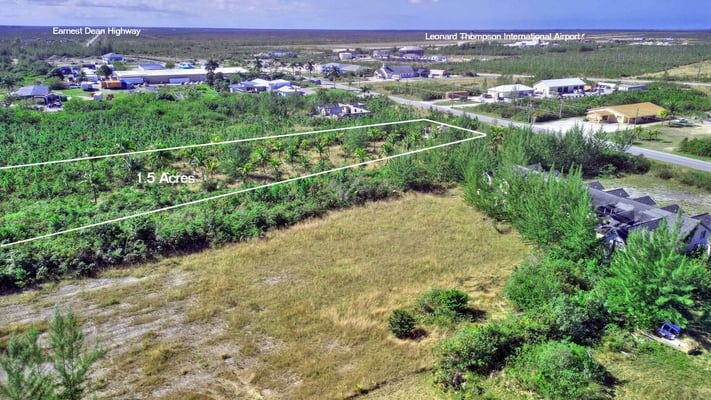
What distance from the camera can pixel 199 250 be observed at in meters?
20.1

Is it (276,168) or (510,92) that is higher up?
(510,92)

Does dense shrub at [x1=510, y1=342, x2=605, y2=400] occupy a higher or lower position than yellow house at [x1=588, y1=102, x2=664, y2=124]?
lower

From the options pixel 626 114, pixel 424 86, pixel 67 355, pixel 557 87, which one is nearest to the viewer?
pixel 67 355

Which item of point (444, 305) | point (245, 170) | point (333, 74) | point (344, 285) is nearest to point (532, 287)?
point (444, 305)

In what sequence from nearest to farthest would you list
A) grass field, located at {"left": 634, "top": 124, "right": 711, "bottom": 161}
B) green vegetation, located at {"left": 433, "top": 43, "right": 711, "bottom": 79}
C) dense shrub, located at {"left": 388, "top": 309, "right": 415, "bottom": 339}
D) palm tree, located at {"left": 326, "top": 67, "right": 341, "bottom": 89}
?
dense shrub, located at {"left": 388, "top": 309, "right": 415, "bottom": 339} < grass field, located at {"left": 634, "top": 124, "right": 711, "bottom": 161} < palm tree, located at {"left": 326, "top": 67, "right": 341, "bottom": 89} < green vegetation, located at {"left": 433, "top": 43, "right": 711, "bottom": 79}

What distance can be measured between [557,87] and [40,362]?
61.1 m

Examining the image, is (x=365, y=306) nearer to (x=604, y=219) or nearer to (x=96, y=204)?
(x=604, y=219)

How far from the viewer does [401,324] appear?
1481 cm

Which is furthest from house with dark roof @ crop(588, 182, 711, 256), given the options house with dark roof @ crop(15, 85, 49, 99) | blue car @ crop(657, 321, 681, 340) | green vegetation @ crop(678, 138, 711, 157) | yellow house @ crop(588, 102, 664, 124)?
house with dark roof @ crop(15, 85, 49, 99)

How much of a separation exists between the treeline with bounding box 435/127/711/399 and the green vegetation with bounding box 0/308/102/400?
8.38 metres

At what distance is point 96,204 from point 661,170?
31.2m

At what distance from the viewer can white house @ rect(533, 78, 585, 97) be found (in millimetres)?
59531

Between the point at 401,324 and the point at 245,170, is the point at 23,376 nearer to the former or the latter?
the point at 401,324

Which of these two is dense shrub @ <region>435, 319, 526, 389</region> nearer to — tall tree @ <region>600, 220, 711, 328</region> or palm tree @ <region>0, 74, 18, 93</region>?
tall tree @ <region>600, 220, 711, 328</region>
